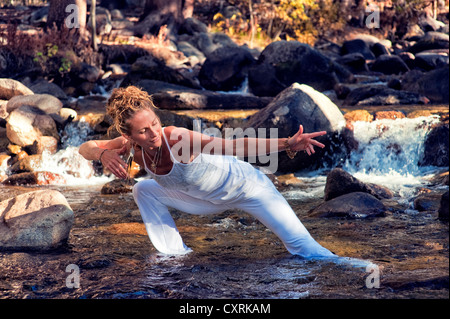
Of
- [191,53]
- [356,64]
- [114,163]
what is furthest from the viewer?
[191,53]

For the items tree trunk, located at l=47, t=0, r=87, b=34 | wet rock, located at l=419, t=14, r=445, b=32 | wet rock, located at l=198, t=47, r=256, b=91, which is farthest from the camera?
wet rock, located at l=419, t=14, r=445, b=32

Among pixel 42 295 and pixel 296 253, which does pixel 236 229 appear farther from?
pixel 42 295

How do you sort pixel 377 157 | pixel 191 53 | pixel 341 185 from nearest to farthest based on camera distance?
pixel 341 185
pixel 377 157
pixel 191 53

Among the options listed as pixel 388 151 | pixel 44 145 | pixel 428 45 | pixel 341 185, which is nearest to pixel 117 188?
pixel 341 185

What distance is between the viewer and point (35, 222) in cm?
509

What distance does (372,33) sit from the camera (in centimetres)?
2653

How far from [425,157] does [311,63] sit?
6.10 meters

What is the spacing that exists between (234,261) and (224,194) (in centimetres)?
70

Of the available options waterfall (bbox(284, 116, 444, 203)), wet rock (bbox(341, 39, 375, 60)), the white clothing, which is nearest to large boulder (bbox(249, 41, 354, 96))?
waterfall (bbox(284, 116, 444, 203))

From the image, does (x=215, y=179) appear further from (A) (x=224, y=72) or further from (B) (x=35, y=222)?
(A) (x=224, y=72)

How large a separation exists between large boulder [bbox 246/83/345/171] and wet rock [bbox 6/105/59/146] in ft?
13.8

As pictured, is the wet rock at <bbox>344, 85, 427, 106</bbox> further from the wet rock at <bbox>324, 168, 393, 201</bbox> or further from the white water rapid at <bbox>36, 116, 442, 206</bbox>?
the wet rock at <bbox>324, 168, 393, 201</bbox>

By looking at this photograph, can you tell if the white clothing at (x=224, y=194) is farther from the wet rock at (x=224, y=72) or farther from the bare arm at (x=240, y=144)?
the wet rock at (x=224, y=72)

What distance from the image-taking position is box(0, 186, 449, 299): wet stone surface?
3.82 meters
